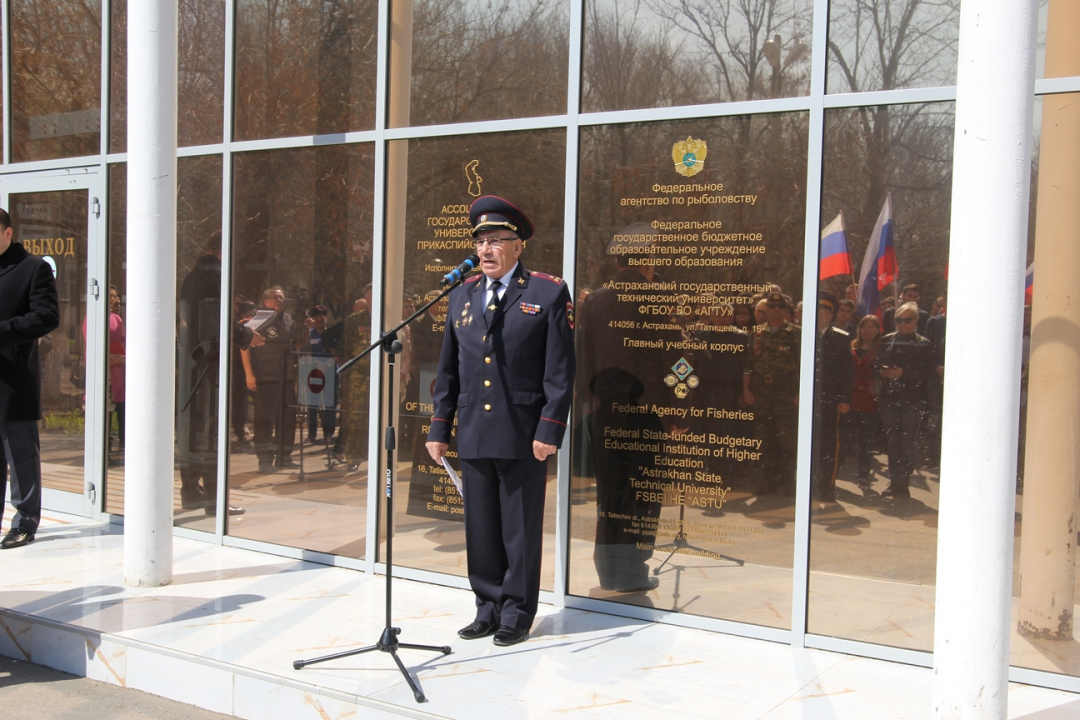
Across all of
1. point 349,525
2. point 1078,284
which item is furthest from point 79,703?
point 1078,284

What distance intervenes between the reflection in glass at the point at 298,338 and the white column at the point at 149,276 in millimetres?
937

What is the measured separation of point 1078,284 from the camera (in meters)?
4.03

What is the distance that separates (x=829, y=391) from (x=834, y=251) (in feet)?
2.11

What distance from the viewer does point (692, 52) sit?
15.7ft

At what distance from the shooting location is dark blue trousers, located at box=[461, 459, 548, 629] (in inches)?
178

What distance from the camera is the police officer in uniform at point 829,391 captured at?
4449 millimetres

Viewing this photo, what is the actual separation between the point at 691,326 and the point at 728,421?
500 mm

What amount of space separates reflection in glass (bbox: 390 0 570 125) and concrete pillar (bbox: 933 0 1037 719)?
2360 millimetres

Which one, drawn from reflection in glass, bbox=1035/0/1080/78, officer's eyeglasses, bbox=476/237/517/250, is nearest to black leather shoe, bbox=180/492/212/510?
officer's eyeglasses, bbox=476/237/517/250

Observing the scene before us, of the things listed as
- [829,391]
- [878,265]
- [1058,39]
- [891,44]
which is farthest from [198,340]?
[1058,39]

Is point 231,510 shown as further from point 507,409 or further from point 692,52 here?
point 692,52

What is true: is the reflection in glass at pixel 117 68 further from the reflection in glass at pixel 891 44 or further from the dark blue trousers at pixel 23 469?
the reflection in glass at pixel 891 44

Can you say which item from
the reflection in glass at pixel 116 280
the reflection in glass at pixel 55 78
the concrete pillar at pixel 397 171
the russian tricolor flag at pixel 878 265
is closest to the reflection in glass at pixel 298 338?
the concrete pillar at pixel 397 171

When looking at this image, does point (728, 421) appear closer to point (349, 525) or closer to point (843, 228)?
point (843, 228)
